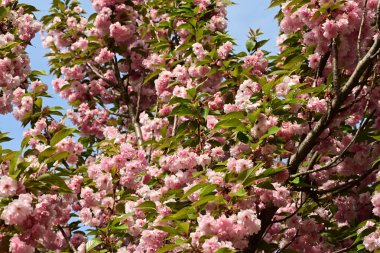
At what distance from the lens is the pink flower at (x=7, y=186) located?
12.0 feet

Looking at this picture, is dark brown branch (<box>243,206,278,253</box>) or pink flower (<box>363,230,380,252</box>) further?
pink flower (<box>363,230,380,252</box>)

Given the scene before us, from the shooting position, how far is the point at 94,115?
8.95m

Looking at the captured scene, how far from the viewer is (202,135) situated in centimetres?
555

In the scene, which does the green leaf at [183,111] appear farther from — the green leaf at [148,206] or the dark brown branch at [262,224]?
the dark brown branch at [262,224]

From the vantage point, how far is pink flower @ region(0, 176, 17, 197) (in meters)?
3.65

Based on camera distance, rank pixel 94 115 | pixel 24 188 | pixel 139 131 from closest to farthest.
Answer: pixel 24 188, pixel 139 131, pixel 94 115

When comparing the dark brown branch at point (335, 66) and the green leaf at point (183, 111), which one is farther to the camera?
the green leaf at point (183, 111)

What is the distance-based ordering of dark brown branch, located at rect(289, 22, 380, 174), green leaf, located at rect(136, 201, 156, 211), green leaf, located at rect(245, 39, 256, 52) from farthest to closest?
green leaf, located at rect(245, 39, 256, 52)
green leaf, located at rect(136, 201, 156, 211)
dark brown branch, located at rect(289, 22, 380, 174)

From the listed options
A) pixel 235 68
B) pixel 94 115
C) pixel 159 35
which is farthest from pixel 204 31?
pixel 94 115

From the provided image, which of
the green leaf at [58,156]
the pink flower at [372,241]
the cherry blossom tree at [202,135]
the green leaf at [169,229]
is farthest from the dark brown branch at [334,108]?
the green leaf at [58,156]

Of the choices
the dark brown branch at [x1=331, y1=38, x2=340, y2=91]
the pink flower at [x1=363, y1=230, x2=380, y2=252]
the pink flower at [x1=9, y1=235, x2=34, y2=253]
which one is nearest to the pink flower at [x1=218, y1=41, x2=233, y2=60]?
the dark brown branch at [x1=331, y1=38, x2=340, y2=91]

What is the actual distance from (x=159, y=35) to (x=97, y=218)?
3218mm

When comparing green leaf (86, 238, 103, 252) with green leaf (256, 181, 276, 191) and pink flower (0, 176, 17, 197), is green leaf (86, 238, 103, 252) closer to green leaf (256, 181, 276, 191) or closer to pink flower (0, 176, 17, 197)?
pink flower (0, 176, 17, 197)

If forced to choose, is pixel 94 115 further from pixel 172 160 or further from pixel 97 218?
pixel 172 160
